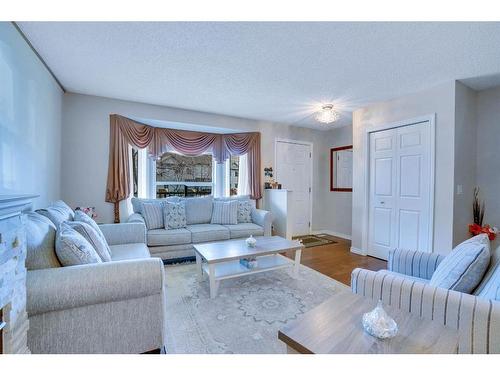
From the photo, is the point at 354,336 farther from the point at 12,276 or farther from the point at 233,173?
the point at 233,173

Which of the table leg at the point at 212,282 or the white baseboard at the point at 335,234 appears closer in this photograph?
the table leg at the point at 212,282

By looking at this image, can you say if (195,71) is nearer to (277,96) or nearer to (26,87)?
(277,96)

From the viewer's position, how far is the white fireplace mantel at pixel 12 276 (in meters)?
0.95

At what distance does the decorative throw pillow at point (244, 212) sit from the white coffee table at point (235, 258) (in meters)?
1.00

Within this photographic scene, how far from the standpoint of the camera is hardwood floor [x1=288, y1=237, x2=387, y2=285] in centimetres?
283

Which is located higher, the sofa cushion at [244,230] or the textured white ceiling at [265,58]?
the textured white ceiling at [265,58]

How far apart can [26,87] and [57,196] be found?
4.77 ft

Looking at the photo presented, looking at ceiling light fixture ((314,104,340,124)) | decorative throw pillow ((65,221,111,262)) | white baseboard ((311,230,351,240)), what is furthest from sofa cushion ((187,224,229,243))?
white baseboard ((311,230,351,240))

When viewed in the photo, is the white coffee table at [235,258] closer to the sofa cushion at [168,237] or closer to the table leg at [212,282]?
the table leg at [212,282]

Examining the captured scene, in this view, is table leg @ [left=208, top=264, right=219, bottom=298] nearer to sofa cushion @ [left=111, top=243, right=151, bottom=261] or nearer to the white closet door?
sofa cushion @ [left=111, top=243, right=151, bottom=261]

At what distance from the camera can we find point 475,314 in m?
1.00

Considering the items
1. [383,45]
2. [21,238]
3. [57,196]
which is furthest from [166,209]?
[383,45]

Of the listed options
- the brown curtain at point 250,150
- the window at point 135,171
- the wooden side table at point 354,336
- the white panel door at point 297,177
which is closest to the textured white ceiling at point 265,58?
the window at point 135,171

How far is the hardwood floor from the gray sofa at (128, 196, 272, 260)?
0.76 m
